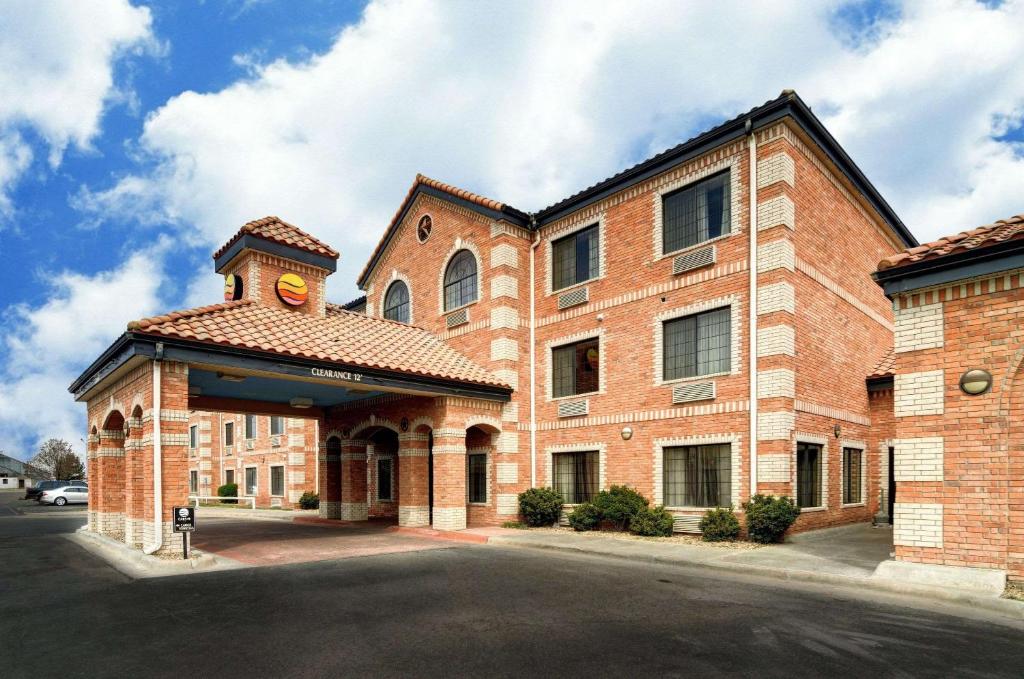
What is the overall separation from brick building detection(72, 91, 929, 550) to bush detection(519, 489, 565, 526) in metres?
0.69

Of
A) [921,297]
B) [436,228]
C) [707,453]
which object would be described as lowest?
[707,453]

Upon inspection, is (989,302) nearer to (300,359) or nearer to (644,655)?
(644,655)

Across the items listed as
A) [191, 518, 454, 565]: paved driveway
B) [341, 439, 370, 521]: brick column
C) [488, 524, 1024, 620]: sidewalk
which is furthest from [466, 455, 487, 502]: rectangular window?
[341, 439, 370, 521]: brick column

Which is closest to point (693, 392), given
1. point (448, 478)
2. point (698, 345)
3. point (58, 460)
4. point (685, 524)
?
point (698, 345)

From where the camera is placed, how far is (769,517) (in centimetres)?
1385

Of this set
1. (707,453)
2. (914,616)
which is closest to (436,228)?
(707,453)

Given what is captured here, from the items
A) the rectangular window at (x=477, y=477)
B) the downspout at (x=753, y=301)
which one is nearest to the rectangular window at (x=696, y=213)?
the downspout at (x=753, y=301)

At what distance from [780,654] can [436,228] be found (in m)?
19.1

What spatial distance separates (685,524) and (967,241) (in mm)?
8972

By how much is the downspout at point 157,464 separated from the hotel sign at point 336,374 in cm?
334

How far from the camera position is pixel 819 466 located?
16.3 meters

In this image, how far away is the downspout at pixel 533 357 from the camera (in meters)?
20.1

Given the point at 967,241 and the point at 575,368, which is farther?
the point at 575,368

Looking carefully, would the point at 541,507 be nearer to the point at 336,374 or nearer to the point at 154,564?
the point at 336,374
